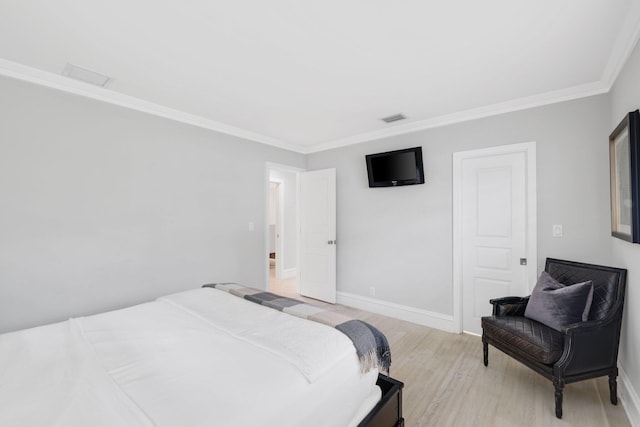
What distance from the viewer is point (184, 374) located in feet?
4.14

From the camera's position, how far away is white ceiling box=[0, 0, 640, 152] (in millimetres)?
1668

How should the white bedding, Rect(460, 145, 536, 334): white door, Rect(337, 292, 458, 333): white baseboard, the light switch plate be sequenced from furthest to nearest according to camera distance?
1. Rect(337, 292, 458, 333): white baseboard
2. Rect(460, 145, 536, 334): white door
3. the light switch plate
4. the white bedding

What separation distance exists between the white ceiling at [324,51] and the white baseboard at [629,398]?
2261 millimetres

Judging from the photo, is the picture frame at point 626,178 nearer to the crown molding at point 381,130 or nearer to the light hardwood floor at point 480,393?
the crown molding at point 381,130

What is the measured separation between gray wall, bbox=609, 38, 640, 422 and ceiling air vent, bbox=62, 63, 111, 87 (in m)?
3.81

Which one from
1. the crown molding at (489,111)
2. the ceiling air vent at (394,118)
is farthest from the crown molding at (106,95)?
the ceiling air vent at (394,118)

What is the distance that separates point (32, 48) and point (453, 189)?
3.85 metres

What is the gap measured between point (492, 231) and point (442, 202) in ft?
1.98

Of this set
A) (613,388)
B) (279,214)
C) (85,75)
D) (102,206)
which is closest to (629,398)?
(613,388)

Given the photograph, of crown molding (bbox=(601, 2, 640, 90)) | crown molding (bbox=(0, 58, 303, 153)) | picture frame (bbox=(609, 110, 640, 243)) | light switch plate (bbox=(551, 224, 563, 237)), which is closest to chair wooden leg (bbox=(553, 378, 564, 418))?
picture frame (bbox=(609, 110, 640, 243))

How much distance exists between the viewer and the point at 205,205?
346 centimetres

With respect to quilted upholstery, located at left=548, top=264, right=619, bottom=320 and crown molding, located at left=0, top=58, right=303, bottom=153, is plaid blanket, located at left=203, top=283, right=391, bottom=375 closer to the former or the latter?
quilted upholstery, located at left=548, top=264, right=619, bottom=320

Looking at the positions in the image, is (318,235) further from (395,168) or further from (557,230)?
(557,230)

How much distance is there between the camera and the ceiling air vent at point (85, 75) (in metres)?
2.28
